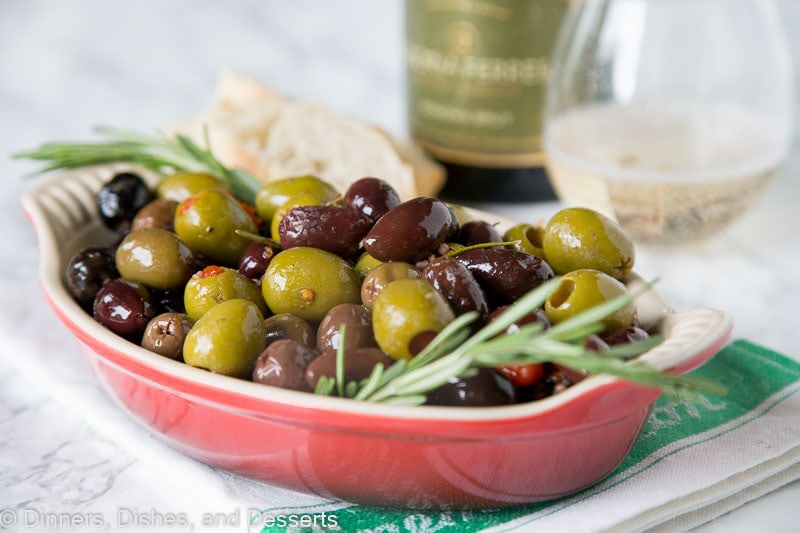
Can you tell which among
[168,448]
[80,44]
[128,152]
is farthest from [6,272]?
[80,44]

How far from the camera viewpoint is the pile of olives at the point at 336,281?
754mm

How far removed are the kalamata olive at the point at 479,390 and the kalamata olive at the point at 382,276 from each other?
0.12 meters

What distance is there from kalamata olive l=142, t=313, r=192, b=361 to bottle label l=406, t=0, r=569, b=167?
84 centimetres

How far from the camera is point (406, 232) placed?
84 cm

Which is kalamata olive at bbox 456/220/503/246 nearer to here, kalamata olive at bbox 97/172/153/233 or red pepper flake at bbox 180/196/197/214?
red pepper flake at bbox 180/196/197/214

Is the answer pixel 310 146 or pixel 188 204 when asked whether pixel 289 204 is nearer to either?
pixel 188 204

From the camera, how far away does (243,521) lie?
0.81 metres

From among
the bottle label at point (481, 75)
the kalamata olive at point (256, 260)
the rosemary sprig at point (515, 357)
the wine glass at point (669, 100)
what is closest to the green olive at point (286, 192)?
the kalamata olive at point (256, 260)

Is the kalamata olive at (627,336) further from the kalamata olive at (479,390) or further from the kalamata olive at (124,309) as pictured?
the kalamata olive at (124,309)

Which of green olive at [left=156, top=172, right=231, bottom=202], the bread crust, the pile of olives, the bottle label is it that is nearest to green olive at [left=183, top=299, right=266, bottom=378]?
the pile of olives

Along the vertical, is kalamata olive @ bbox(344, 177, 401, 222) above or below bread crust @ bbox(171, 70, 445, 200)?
above

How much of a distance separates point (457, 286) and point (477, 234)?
0.15 meters

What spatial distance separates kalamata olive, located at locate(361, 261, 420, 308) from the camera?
32.1 inches

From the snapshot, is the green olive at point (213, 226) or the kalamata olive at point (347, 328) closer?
the kalamata olive at point (347, 328)
